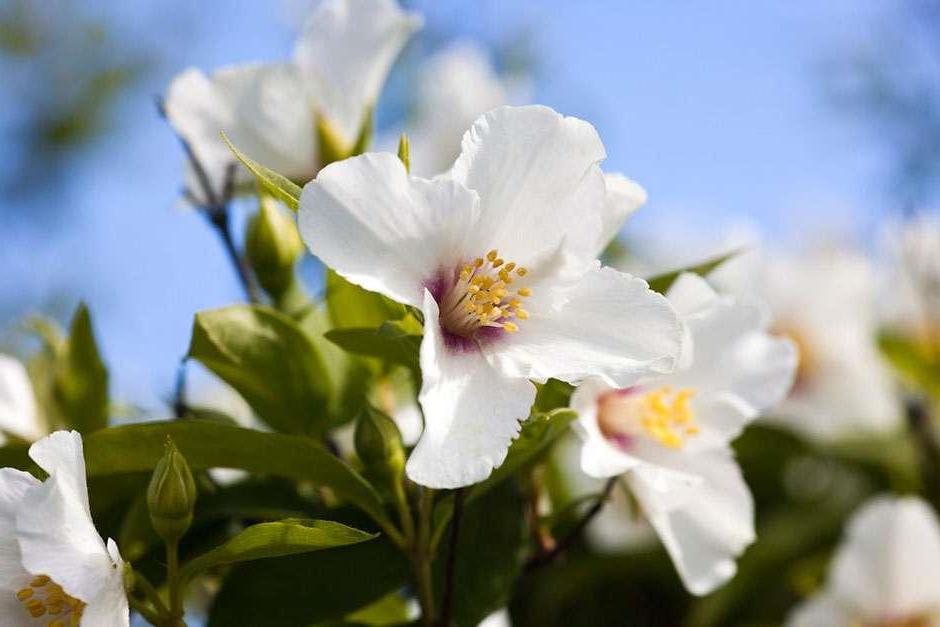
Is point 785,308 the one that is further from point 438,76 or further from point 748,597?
point 438,76

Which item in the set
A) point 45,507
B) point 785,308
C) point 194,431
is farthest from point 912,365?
point 45,507

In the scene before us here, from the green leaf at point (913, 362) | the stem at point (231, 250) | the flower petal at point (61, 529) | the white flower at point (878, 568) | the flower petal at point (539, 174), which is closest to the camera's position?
the flower petal at point (61, 529)

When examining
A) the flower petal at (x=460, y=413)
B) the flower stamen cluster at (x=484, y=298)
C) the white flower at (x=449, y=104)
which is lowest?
the white flower at (x=449, y=104)

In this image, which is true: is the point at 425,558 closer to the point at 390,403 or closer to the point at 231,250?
the point at 390,403

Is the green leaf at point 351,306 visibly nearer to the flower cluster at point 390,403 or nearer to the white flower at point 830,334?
the flower cluster at point 390,403

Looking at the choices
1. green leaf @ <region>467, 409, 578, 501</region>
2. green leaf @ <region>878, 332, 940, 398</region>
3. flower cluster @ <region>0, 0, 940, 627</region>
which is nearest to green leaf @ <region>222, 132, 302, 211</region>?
flower cluster @ <region>0, 0, 940, 627</region>

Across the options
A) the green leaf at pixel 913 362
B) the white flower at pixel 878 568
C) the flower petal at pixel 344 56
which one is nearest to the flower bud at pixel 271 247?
the flower petal at pixel 344 56

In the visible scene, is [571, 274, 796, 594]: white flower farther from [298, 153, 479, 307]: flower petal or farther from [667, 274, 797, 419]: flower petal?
[298, 153, 479, 307]: flower petal

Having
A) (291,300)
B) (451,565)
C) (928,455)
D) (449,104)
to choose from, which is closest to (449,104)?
(449,104)
